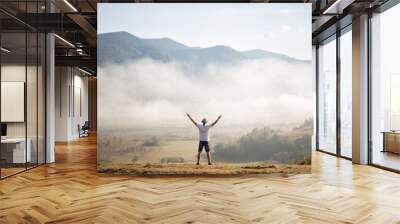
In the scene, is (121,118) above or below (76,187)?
above

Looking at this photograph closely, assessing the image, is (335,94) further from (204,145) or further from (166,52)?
(166,52)

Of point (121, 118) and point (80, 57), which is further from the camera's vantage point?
point (80, 57)

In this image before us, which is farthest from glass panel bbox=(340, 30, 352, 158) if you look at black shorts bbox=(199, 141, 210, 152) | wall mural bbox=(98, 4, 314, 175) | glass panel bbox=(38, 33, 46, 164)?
glass panel bbox=(38, 33, 46, 164)

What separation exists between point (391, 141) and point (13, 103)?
281 inches

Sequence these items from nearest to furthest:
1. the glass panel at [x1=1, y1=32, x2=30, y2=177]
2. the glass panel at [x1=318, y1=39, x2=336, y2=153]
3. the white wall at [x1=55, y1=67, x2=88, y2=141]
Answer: the glass panel at [x1=1, y1=32, x2=30, y2=177] → the glass panel at [x1=318, y1=39, x2=336, y2=153] → the white wall at [x1=55, y1=67, x2=88, y2=141]

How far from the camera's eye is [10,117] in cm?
661

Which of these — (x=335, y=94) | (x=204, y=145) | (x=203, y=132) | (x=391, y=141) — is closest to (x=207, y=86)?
(x=203, y=132)

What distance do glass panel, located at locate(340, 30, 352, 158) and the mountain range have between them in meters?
2.60

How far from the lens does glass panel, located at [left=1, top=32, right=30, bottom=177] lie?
20.7ft

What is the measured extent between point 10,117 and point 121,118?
191 centimetres

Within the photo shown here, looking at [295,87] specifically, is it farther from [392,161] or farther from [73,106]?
[73,106]

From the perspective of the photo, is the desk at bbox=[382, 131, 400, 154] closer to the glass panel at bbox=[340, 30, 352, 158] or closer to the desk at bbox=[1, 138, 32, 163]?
the glass panel at bbox=[340, 30, 352, 158]

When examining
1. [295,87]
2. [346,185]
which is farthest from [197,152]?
[346,185]

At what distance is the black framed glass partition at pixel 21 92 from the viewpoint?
634 cm
